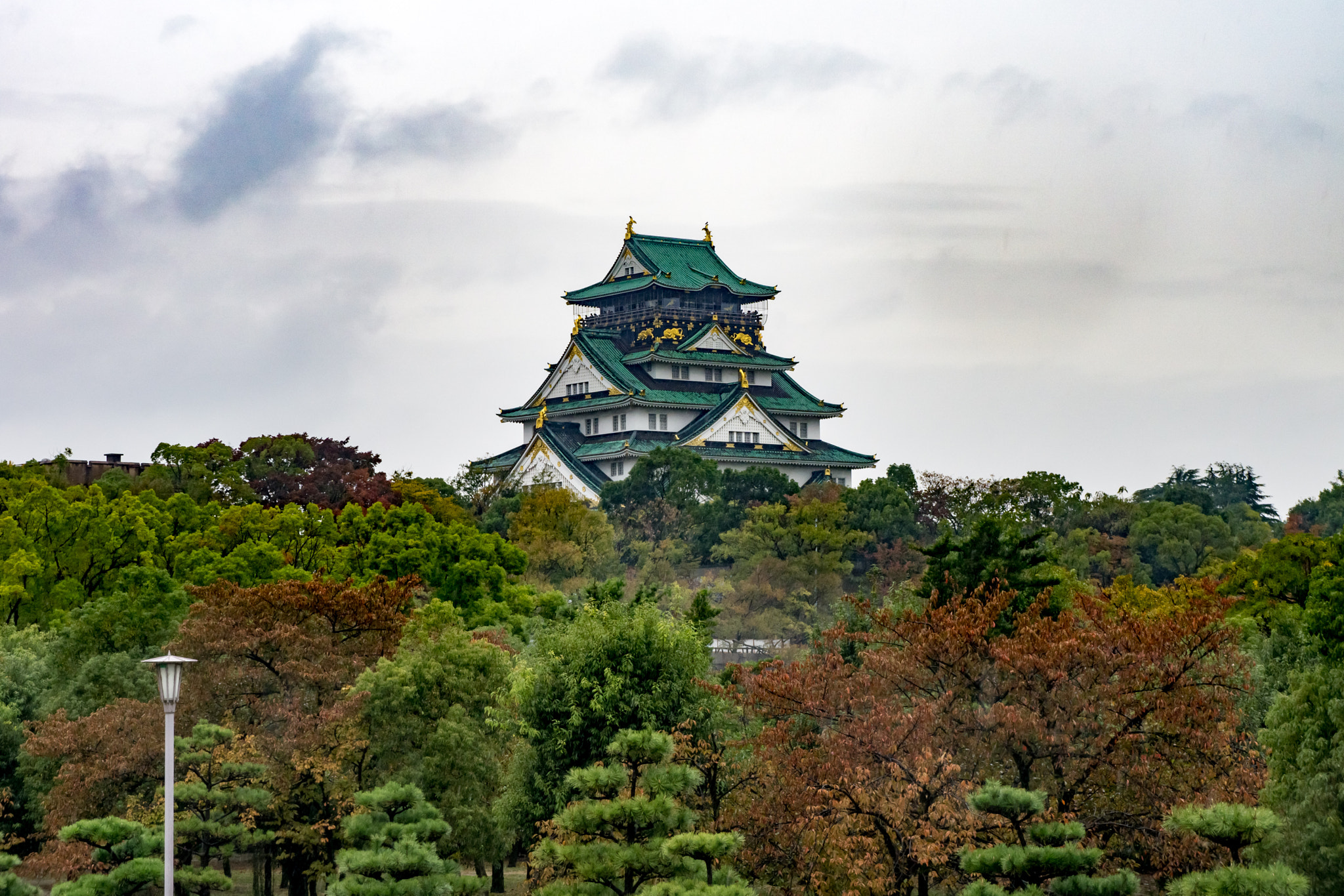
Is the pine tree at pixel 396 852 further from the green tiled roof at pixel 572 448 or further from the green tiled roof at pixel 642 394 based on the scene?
the green tiled roof at pixel 642 394

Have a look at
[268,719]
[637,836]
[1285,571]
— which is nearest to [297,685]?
[268,719]

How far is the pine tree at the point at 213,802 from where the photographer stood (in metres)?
31.0

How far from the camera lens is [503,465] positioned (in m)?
91.2

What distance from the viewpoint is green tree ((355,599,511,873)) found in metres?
33.0

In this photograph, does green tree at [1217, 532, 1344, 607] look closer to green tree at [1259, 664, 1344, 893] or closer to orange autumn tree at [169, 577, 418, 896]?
green tree at [1259, 664, 1344, 893]

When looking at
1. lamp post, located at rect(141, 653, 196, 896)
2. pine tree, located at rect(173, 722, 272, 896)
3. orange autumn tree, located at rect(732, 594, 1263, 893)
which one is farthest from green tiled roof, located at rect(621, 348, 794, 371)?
lamp post, located at rect(141, 653, 196, 896)

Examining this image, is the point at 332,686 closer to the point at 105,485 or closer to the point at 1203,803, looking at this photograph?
the point at 1203,803

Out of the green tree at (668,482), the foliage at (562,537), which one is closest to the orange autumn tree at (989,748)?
the foliage at (562,537)

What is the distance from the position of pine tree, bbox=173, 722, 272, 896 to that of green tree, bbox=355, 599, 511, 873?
2.35 meters

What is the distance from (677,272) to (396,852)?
2689 inches

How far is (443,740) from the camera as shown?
33125 mm

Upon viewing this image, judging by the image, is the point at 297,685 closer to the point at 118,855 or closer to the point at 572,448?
the point at 118,855

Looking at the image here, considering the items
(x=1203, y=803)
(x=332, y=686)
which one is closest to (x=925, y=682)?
(x=1203, y=803)

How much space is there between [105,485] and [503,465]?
32328mm
